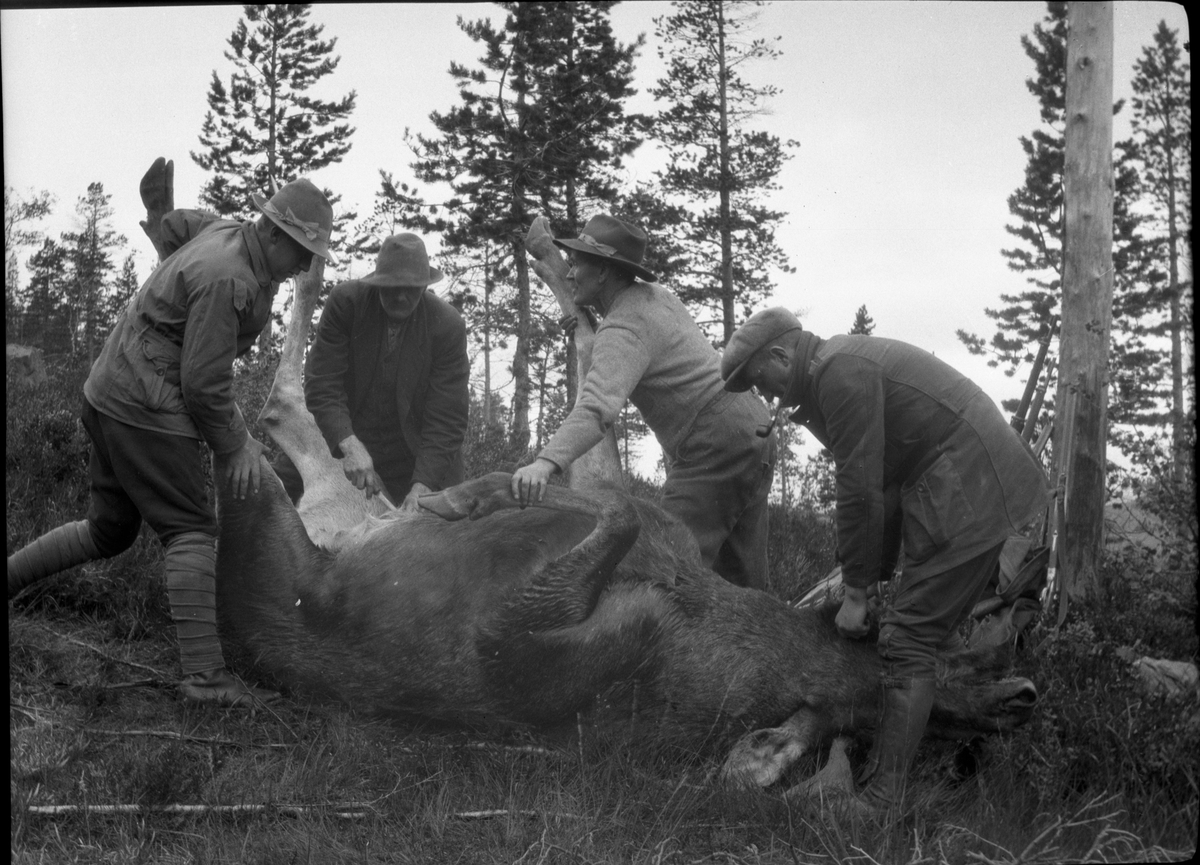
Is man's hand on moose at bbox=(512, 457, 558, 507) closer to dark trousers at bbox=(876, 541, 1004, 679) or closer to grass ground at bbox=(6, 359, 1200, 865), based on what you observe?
Answer: grass ground at bbox=(6, 359, 1200, 865)

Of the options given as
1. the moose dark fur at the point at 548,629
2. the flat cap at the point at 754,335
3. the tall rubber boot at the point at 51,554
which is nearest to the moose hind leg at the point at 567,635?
the moose dark fur at the point at 548,629

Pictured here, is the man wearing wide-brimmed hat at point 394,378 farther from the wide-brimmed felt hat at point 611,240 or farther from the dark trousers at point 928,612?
the dark trousers at point 928,612

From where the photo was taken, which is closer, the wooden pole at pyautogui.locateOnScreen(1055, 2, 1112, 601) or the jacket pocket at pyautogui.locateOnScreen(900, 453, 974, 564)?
the jacket pocket at pyautogui.locateOnScreen(900, 453, 974, 564)

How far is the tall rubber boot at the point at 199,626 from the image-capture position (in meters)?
3.91

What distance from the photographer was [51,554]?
404 cm

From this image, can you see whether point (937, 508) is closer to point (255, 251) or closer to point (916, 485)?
point (916, 485)

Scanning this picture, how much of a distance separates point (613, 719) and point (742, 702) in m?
0.51

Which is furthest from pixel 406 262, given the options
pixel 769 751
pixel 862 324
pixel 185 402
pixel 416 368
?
pixel 769 751

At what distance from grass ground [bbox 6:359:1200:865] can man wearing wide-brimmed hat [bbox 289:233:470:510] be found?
0.98 meters

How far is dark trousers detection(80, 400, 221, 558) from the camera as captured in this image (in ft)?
12.7

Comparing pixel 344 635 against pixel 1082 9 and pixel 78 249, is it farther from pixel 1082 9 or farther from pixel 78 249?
pixel 1082 9

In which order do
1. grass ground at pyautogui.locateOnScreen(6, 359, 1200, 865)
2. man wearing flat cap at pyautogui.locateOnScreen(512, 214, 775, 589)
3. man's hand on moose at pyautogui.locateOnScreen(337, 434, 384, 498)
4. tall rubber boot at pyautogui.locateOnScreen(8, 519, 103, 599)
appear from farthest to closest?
man's hand on moose at pyautogui.locateOnScreen(337, 434, 384, 498) < tall rubber boot at pyautogui.locateOnScreen(8, 519, 103, 599) < man wearing flat cap at pyautogui.locateOnScreen(512, 214, 775, 589) < grass ground at pyautogui.locateOnScreen(6, 359, 1200, 865)

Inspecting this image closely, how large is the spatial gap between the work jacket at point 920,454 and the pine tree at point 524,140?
1.15 meters

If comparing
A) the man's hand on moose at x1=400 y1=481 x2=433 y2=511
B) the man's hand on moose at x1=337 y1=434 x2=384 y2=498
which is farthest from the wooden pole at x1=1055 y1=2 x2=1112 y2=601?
the man's hand on moose at x1=337 y1=434 x2=384 y2=498
